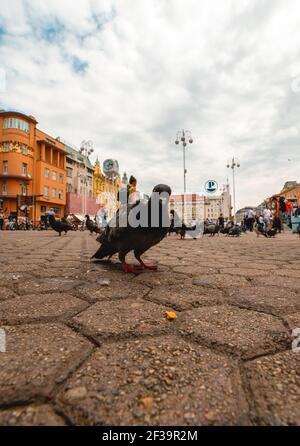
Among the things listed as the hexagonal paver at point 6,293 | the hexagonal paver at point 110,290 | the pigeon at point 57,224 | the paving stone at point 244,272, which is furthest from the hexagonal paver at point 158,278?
the pigeon at point 57,224

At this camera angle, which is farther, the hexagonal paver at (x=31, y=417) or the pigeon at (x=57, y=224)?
the pigeon at (x=57, y=224)

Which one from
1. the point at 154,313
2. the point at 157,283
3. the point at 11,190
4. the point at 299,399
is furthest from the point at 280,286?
the point at 11,190

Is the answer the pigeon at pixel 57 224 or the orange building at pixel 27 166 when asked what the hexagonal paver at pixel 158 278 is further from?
the orange building at pixel 27 166

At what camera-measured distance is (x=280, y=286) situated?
77.0 inches

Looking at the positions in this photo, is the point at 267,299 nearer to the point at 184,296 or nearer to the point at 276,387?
the point at 184,296

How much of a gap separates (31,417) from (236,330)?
2.82 ft

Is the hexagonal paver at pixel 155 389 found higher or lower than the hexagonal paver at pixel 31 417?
higher

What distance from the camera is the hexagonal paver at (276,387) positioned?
62cm

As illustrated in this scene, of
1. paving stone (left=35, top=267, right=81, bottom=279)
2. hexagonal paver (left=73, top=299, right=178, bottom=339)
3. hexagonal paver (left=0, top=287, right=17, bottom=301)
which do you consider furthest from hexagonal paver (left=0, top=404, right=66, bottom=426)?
paving stone (left=35, top=267, right=81, bottom=279)

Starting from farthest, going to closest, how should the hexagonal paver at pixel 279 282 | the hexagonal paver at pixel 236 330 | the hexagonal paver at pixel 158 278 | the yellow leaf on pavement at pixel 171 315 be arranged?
the hexagonal paver at pixel 158 278
the hexagonal paver at pixel 279 282
the yellow leaf on pavement at pixel 171 315
the hexagonal paver at pixel 236 330

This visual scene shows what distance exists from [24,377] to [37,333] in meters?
0.34

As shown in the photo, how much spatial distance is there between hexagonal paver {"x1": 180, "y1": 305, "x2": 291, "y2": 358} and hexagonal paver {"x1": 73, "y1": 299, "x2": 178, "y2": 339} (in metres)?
0.14

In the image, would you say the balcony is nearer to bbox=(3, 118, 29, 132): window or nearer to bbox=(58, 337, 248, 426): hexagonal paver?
bbox=(3, 118, 29, 132): window
